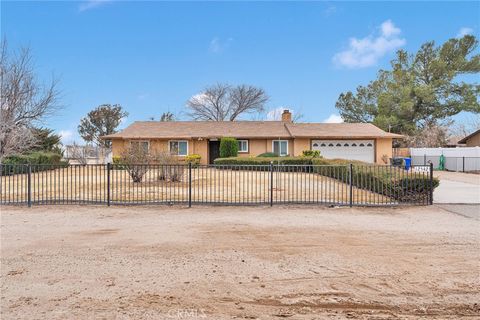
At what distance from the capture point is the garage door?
2920cm

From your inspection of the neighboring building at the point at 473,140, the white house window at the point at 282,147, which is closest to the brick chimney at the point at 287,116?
the white house window at the point at 282,147

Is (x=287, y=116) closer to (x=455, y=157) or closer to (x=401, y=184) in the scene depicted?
(x=455, y=157)

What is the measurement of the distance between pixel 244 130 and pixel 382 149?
1107cm

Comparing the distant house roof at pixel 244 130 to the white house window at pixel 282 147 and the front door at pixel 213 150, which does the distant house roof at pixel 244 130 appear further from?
the front door at pixel 213 150

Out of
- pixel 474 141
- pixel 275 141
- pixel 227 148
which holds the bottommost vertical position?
pixel 227 148

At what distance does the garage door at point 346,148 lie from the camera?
95.8 ft

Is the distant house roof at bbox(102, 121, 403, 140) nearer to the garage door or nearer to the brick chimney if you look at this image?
the garage door

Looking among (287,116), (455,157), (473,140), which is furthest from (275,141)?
(473,140)

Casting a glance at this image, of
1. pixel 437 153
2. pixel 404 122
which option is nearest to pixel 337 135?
pixel 437 153

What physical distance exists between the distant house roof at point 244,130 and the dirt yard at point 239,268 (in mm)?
20490

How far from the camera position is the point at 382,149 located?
96.7 ft

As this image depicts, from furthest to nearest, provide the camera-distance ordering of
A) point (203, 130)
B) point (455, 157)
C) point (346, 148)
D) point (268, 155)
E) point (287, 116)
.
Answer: point (287, 116) < point (203, 130) < point (346, 148) < point (455, 157) < point (268, 155)

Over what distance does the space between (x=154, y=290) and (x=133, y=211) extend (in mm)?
5597

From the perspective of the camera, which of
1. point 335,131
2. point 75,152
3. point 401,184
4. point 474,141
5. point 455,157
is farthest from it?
point 474,141
